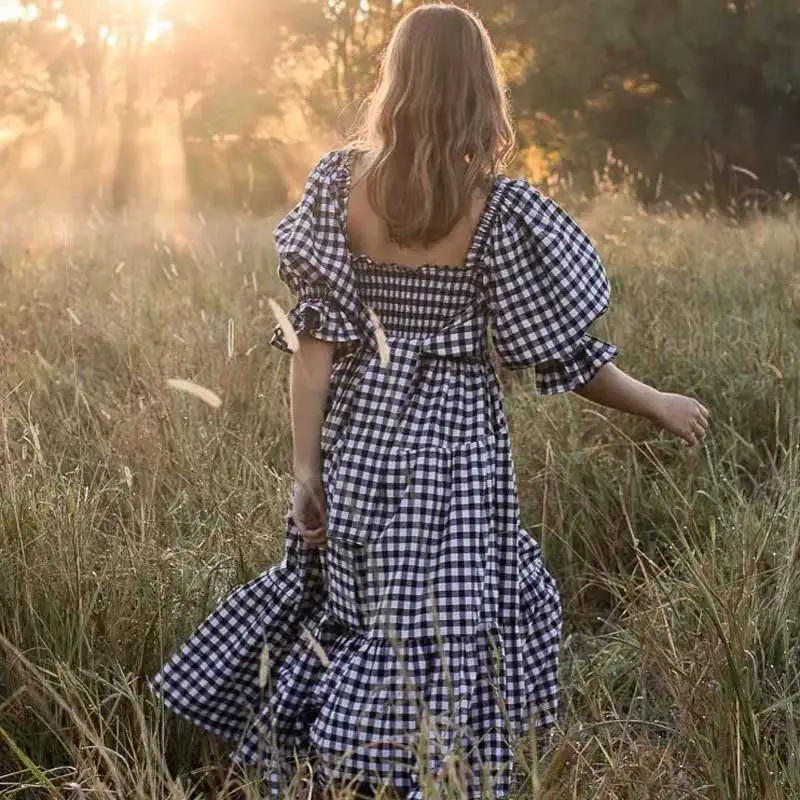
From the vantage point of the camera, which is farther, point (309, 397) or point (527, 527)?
point (527, 527)

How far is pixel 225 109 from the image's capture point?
59.5ft

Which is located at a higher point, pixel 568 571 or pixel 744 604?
pixel 744 604

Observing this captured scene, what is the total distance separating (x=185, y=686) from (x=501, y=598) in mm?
644

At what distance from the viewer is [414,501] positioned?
1891 mm

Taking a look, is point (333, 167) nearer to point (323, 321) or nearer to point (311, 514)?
point (323, 321)

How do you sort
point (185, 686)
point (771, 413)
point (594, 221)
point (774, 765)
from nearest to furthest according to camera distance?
point (774, 765), point (185, 686), point (771, 413), point (594, 221)

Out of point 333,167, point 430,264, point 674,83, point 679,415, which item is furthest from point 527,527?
point 674,83

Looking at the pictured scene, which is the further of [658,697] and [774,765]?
[658,697]

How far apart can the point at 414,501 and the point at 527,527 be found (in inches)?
36.5

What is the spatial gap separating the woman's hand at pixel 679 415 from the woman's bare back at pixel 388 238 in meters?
0.49

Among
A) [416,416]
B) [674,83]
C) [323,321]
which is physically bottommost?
[674,83]

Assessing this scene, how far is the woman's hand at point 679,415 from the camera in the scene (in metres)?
2.03

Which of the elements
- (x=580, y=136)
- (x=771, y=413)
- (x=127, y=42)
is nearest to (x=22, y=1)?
(x=127, y=42)

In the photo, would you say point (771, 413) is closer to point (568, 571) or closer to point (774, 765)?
point (568, 571)
